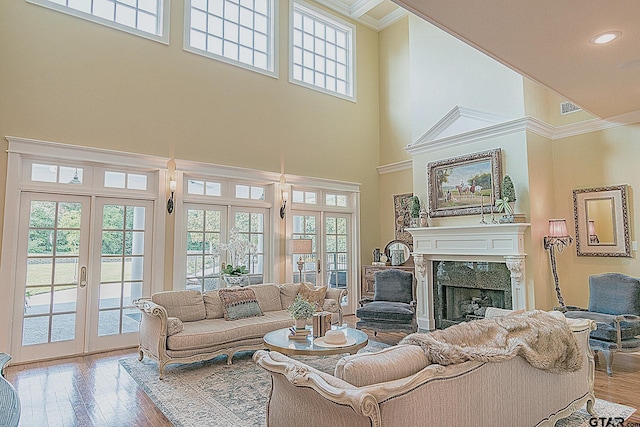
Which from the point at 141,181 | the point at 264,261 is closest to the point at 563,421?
the point at 264,261

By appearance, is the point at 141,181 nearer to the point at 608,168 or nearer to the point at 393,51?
the point at 393,51

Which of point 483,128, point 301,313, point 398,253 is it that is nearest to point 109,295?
point 301,313

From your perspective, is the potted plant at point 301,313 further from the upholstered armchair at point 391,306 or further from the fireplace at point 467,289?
the fireplace at point 467,289

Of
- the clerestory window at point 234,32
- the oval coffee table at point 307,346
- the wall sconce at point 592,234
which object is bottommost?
the oval coffee table at point 307,346

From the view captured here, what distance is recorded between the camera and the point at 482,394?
2184 mm

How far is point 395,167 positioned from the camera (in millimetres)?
8281

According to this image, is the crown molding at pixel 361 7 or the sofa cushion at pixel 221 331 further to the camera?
the crown molding at pixel 361 7

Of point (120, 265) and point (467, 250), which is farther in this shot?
point (467, 250)

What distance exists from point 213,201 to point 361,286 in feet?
11.6

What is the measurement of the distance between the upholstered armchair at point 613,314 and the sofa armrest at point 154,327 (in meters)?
4.47

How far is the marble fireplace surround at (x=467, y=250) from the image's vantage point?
547 cm

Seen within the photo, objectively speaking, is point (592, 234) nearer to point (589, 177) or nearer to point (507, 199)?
point (589, 177)

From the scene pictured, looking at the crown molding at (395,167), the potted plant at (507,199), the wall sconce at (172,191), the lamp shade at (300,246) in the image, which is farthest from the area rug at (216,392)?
the crown molding at (395,167)

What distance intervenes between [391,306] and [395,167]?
140 inches
